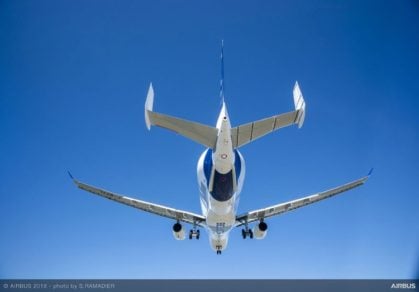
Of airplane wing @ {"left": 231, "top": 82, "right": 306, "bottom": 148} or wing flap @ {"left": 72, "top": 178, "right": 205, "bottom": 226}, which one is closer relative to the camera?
airplane wing @ {"left": 231, "top": 82, "right": 306, "bottom": 148}

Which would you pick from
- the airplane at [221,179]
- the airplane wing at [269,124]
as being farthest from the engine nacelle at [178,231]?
the airplane wing at [269,124]

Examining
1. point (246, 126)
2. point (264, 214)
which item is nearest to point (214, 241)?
point (264, 214)

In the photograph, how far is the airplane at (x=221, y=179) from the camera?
10.7m

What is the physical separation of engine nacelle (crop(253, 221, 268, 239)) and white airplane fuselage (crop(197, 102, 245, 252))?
147 cm

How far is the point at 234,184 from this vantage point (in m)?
13.3

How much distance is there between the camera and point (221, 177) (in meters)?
12.9

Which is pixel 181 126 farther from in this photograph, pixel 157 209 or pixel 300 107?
pixel 157 209

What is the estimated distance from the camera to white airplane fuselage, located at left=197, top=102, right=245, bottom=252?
11758 millimetres

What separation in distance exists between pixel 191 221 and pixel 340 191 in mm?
7508

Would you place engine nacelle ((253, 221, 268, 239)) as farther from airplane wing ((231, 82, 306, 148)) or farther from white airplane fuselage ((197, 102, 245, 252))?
airplane wing ((231, 82, 306, 148))

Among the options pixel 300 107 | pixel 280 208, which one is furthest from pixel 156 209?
pixel 300 107

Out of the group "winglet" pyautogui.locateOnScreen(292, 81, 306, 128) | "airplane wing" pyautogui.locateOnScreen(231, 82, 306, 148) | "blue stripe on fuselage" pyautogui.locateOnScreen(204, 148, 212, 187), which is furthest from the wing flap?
"winglet" pyautogui.locateOnScreen(292, 81, 306, 128)

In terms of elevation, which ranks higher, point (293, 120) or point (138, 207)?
point (138, 207)
